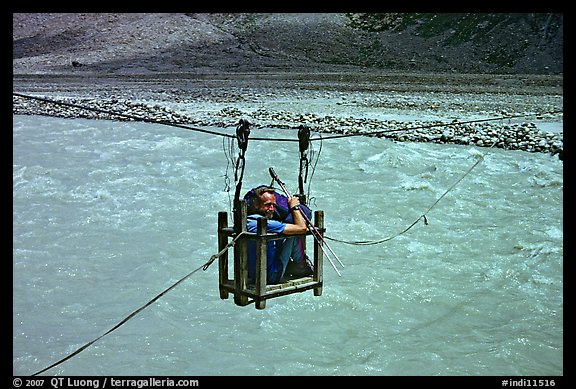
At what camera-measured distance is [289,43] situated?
4112cm

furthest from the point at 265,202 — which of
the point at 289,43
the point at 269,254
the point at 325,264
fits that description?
the point at 289,43

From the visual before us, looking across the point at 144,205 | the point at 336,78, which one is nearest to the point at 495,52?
the point at 336,78

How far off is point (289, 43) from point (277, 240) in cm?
3686

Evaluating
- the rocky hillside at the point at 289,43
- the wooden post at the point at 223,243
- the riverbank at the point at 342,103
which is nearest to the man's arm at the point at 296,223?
the wooden post at the point at 223,243

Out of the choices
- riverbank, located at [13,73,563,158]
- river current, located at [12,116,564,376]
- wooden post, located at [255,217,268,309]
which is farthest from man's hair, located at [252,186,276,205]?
riverbank, located at [13,73,563,158]

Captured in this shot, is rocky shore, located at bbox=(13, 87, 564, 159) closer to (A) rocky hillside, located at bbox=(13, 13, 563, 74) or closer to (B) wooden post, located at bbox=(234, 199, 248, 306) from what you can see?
(B) wooden post, located at bbox=(234, 199, 248, 306)

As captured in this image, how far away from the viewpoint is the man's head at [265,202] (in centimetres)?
516

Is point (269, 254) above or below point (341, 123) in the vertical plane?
below

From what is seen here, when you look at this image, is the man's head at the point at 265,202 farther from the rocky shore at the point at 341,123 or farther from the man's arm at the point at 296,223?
the rocky shore at the point at 341,123

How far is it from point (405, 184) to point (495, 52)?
2659cm

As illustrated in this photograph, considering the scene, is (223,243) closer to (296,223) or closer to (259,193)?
(259,193)

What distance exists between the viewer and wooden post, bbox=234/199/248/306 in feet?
16.2

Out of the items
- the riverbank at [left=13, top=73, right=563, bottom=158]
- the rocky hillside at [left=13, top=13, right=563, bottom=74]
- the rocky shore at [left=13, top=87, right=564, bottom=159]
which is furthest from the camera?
the rocky hillside at [left=13, top=13, right=563, bottom=74]
